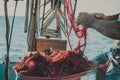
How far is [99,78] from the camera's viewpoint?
5055 mm

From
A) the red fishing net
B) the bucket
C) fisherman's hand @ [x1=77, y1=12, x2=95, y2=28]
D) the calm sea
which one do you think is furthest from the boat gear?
the calm sea

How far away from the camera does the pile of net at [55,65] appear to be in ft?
15.8

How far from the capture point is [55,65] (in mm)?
4848

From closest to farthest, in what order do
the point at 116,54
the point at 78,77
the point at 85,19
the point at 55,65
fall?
1. the point at 85,19
2. the point at 78,77
3. the point at 55,65
4. the point at 116,54

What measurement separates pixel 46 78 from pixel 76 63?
493 millimetres

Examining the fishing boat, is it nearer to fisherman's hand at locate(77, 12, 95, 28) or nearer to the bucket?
the bucket

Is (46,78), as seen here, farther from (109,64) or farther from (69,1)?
(69,1)

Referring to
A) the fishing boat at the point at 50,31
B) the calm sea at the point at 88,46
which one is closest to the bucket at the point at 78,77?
the fishing boat at the point at 50,31

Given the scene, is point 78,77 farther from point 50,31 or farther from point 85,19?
point 50,31

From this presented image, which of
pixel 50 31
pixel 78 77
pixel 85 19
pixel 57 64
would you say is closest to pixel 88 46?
pixel 50 31

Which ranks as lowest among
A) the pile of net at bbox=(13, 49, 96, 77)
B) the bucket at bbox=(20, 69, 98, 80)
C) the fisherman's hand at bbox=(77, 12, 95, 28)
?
the bucket at bbox=(20, 69, 98, 80)

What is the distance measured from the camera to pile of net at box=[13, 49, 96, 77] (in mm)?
4824

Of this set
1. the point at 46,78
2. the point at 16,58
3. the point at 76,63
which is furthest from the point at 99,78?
the point at 16,58

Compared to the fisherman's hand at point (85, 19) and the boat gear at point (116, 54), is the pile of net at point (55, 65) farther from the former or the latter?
the fisherman's hand at point (85, 19)
